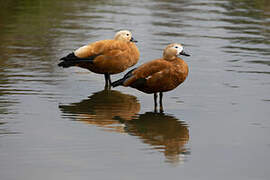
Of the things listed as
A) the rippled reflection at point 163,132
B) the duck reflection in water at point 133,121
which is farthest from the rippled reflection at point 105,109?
the rippled reflection at point 163,132

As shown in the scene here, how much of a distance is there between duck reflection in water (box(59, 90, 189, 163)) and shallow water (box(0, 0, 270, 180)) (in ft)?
0.05

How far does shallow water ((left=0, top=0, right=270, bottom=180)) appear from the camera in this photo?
7.79 m

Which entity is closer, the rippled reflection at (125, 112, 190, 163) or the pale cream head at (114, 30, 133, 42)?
the rippled reflection at (125, 112, 190, 163)

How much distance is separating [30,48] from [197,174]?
878 cm

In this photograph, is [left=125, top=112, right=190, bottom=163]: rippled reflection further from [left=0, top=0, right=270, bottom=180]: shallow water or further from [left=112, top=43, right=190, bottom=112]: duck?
[left=112, top=43, right=190, bottom=112]: duck

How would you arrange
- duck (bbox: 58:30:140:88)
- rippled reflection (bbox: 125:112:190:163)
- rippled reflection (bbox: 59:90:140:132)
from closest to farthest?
1. rippled reflection (bbox: 125:112:190:163)
2. rippled reflection (bbox: 59:90:140:132)
3. duck (bbox: 58:30:140:88)

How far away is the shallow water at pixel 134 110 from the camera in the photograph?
779cm

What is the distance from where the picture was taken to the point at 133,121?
9.80 meters

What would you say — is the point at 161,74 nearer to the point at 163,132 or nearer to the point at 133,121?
the point at 133,121

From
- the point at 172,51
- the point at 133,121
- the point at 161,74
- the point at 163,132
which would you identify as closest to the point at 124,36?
the point at 172,51

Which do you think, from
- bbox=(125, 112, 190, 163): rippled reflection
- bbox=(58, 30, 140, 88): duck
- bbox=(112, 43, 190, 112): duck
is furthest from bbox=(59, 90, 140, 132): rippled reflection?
bbox=(58, 30, 140, 88): duck

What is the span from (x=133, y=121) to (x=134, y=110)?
2.40 feet

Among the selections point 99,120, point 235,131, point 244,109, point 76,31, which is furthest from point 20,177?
point 76,31

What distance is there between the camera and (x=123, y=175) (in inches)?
293
